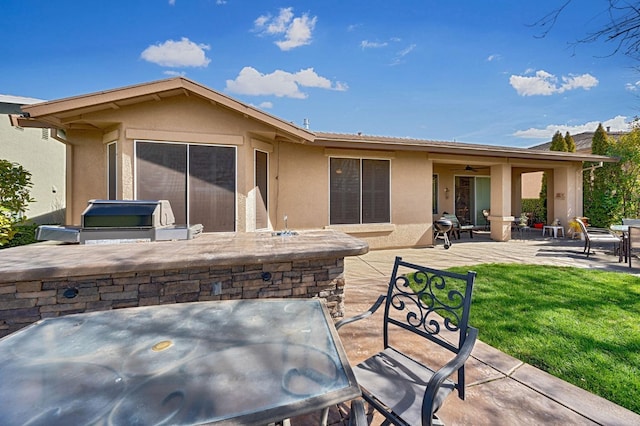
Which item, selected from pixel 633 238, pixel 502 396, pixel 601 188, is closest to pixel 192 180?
pixel 502 396

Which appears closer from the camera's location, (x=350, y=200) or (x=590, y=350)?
(x=590, y=350)

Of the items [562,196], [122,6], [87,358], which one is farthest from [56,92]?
[562,196]

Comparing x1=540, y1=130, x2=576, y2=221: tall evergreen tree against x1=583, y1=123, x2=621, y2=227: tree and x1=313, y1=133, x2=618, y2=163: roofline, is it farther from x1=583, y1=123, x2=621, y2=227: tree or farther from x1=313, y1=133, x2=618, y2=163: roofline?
x1=313, y1=133, x2=618, y2=163: roofline

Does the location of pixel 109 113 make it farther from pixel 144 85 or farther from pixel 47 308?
pixel 47 308

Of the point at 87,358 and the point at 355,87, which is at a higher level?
the point at 355,87

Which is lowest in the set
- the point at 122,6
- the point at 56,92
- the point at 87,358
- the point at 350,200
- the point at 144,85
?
the point at 87,358

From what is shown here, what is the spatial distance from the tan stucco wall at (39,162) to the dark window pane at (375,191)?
10356 millimetres

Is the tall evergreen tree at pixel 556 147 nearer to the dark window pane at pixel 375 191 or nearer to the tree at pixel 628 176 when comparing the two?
the tree at pixel 628 176

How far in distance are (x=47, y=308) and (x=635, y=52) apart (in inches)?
270

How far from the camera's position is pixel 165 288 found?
9.20ft

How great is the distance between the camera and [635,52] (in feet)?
11.2

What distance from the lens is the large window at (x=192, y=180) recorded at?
5.68 m

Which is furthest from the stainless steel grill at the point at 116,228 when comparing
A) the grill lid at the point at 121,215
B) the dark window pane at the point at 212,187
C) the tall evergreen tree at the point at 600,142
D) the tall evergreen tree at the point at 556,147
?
the tall evergreen tree at the point at 556,147

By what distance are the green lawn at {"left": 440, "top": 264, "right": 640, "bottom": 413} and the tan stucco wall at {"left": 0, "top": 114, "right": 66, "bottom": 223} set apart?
41.2 feet
